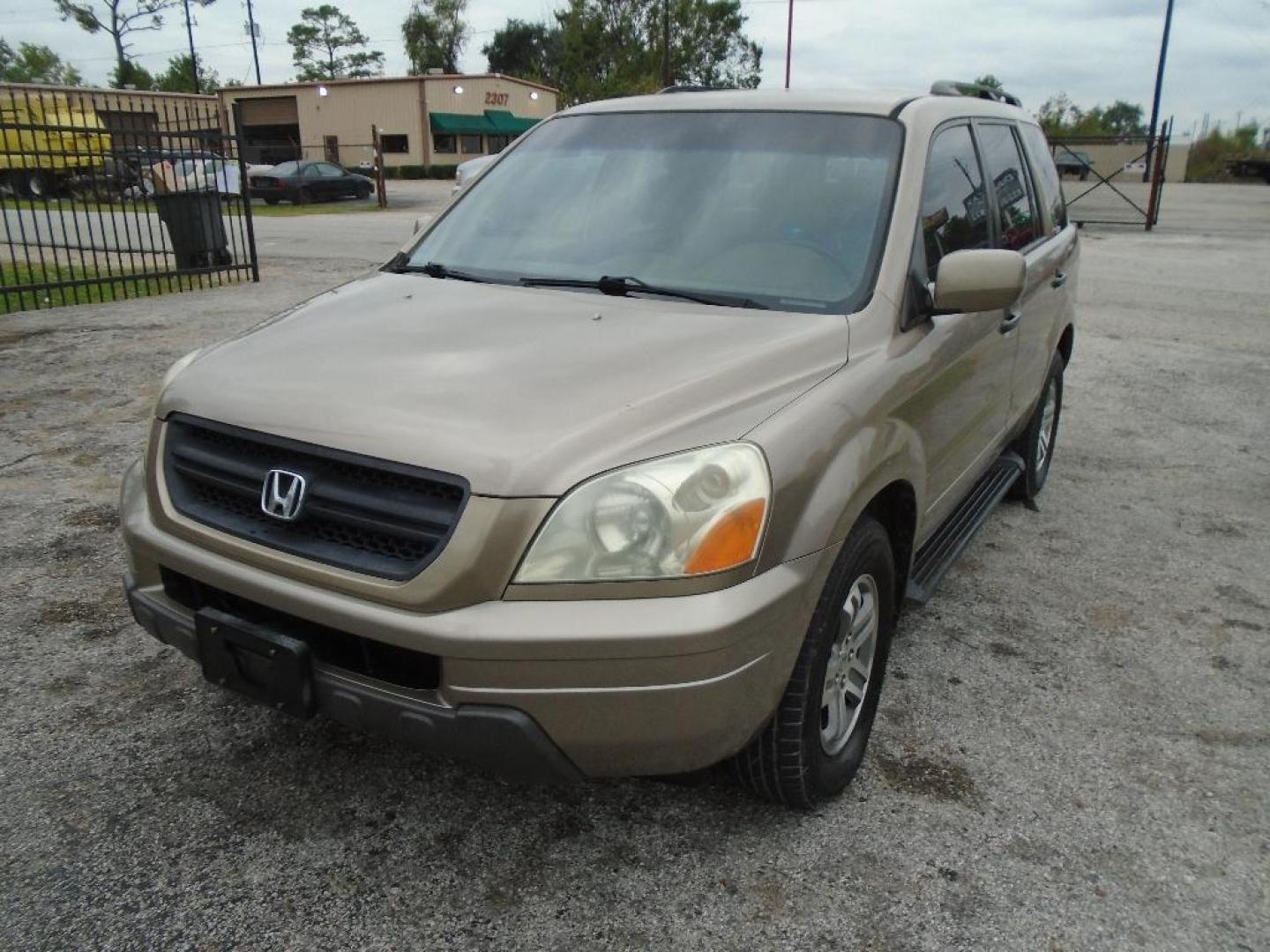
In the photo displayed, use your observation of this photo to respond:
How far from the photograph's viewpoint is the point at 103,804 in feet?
8.41

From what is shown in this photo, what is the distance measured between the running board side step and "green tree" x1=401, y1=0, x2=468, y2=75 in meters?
79.9

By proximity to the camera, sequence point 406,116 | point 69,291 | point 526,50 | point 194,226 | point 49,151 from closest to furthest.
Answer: point 49,151 → point 69,291 → point 194,226 → point 406,116 → point 526,50

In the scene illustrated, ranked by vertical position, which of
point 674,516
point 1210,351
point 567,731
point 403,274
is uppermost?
point 403,274

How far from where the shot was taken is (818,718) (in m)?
2.38

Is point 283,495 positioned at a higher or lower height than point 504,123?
lower

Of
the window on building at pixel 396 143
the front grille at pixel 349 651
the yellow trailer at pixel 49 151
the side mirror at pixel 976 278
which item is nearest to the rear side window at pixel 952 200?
the side mirror at pixel 976 278

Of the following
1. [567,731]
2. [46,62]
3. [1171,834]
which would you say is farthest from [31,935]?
[46,62]

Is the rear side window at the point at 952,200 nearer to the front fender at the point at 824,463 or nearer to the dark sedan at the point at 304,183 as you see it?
the front fender at the point at 824,463

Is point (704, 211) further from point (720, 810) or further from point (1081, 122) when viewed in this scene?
point (1081, 122)

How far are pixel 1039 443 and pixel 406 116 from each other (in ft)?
165

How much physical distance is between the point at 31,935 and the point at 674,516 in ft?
5.39

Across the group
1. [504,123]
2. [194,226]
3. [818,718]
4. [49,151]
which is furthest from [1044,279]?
[504,123]

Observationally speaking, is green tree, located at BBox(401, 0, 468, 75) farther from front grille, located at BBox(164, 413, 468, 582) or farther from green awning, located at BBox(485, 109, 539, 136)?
front grille, located at BBox(164, 413, 468, 582)

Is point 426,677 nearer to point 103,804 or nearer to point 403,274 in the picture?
point 103,804
